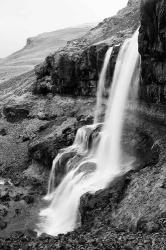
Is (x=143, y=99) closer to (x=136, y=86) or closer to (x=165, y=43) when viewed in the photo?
(x=136, y=86)

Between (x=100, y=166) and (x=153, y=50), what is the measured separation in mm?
11311

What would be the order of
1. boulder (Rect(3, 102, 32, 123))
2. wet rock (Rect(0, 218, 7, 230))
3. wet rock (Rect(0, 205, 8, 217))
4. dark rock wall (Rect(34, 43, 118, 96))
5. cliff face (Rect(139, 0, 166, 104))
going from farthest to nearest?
boulder (Rect(3, 102, 32, 123)) < dark rock wall (Rect(34, 43, 118, 96)) < wet rock (Rect(0, 205, 8, 217)) < wet rock (Rect(0, 218, 7, 230)) < cliff face (Rect(139, 0, 166, 104))

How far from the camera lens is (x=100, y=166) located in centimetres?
3894

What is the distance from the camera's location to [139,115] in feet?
139

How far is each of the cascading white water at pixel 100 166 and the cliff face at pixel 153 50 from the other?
2.75 m

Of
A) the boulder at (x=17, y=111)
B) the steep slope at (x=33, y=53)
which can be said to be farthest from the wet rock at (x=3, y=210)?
the steep slope at (x=33, y=53)

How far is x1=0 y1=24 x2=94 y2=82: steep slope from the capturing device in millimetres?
134250

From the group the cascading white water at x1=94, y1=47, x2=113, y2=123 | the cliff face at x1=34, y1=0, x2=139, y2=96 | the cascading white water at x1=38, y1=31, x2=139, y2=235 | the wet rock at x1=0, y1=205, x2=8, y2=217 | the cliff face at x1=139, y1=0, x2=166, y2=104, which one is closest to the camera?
the cliff face at x1=139, y1=0, x2=166, y2=104

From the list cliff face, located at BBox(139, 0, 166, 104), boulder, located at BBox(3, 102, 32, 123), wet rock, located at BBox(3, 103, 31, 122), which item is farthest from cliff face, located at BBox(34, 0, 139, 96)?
cliff face, located at BBox(139, 0, 166, 104)

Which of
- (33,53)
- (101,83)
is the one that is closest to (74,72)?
(101,83)

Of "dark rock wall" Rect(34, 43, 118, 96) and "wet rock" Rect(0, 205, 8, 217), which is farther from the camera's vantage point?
"dark rock wall" Rect(34, 43, 118, 96)

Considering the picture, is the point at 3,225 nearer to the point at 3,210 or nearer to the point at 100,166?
the point at 3,210

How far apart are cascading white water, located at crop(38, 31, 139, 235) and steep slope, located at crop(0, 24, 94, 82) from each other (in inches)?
3152

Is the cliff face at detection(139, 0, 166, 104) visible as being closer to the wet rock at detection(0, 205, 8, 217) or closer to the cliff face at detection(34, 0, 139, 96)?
the cliff face at detection(34, 0, 139, 96)
